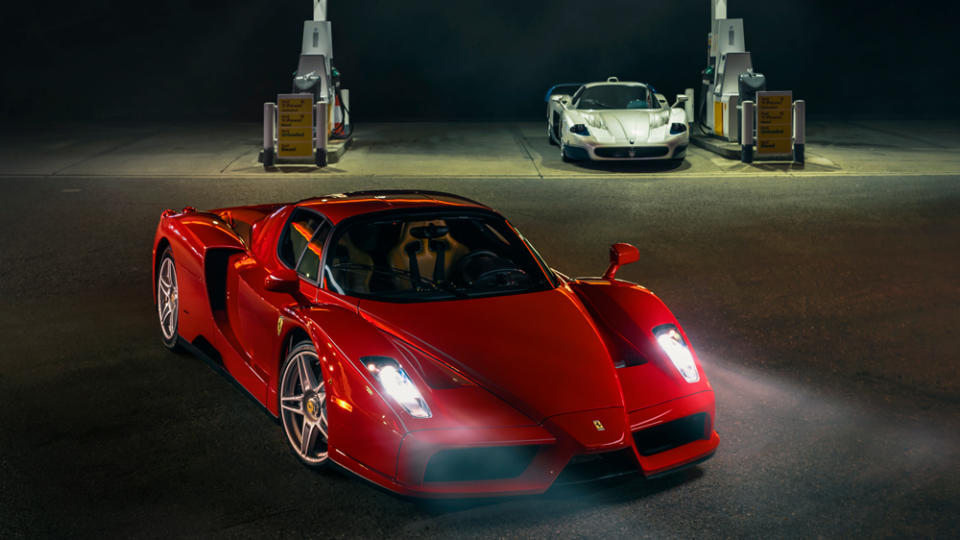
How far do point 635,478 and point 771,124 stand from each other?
13.8 m

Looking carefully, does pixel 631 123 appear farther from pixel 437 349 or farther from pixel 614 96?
pixel 437 349

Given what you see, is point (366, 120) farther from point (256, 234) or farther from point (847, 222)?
point (256, 234)

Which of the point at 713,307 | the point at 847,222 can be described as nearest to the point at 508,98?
the point at 847,222

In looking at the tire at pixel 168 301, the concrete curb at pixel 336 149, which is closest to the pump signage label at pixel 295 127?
the concrete curb at pixel 336 149

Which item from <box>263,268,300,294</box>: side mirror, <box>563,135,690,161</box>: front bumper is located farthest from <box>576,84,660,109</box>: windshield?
<box>263,268,300,294</box>: side mirror

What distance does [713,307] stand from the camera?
746cm

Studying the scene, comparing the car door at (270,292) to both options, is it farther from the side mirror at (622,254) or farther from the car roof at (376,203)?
the side mirror at (622,254)

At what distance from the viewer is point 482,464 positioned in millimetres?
3797

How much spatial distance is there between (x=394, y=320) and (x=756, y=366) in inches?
103

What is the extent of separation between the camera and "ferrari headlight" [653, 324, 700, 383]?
444 centimetres

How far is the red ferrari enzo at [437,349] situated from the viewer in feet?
12.5

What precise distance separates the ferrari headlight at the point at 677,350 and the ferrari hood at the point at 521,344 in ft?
1.06

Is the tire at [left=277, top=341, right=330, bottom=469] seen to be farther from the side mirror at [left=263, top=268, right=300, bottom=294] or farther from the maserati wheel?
the side mirror at [left=263, top=268, right=300, bottom=294]

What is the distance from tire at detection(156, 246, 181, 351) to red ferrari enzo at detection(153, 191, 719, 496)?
11cm
